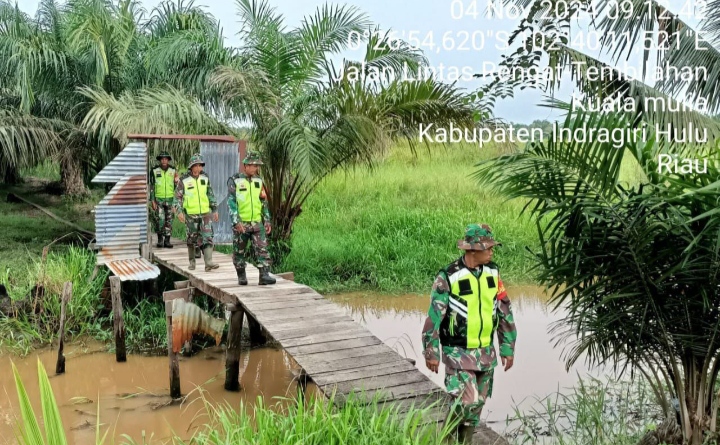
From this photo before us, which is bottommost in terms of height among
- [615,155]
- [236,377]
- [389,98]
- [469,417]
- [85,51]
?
[236,377]

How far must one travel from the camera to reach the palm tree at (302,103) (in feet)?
30.5

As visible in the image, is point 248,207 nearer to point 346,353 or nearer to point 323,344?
point 323,344

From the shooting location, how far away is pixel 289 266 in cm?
1129

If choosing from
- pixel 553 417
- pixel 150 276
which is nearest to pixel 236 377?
pixel 150 276

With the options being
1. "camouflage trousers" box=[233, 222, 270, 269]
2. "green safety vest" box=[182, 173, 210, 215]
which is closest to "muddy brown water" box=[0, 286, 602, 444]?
"camouflage trousers" box=[233, 222, 270, 269]

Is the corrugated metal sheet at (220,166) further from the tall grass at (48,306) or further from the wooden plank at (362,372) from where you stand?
the wooden plank at (362,372)

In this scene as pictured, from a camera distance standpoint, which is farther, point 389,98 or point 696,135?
point 389,98

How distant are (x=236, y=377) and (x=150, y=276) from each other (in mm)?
2147

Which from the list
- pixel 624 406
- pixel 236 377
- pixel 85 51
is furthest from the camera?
pixel 85 51

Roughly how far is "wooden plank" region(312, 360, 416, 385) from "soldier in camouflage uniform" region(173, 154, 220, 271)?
3.60 m

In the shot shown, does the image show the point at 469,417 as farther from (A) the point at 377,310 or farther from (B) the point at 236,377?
(A) the point at 377,310

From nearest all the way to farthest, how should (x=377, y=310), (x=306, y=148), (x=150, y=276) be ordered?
1. (x=150, y=276)
2. (x=306, y=148)
3. (x=377, y=310)

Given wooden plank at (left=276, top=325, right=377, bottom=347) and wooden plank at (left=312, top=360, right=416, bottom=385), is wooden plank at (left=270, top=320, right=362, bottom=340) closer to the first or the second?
wooden plank at (left=276, top=325, right=377, bottom=347)

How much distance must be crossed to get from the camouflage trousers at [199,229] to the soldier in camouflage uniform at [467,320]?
472 centimetres
